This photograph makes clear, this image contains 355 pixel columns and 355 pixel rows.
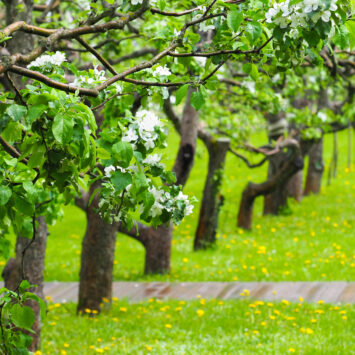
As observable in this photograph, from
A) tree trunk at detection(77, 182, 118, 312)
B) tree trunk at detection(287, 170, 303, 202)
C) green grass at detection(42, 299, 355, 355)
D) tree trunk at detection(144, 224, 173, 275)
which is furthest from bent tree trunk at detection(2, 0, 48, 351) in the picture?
tree trunk at detection(287, 170, 303, 202)

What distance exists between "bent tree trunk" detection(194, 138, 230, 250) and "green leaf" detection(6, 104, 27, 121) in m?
10.3

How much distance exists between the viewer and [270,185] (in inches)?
588

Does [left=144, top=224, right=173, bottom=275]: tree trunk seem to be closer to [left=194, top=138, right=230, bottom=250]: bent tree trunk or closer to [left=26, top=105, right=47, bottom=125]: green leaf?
[left=194, top=138, right=230, bottom=250]: bent tree trunk

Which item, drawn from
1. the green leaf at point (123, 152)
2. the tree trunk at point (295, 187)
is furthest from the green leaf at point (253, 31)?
the tree trunk at point (295, 187)

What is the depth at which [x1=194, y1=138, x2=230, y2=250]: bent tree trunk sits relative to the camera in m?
12.8

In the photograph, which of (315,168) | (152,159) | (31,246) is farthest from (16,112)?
(315,168)

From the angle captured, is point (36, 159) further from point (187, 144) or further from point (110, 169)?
point (187, 144)

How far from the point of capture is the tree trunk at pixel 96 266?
789 centimetres

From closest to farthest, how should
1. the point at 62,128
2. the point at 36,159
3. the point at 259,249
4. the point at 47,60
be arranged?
the point at 62,128 < the point at 36,159 < the point at 47,60 < the point at 259,249

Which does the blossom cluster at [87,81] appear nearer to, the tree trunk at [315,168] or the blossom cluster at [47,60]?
the blossom cluster at [47,60]

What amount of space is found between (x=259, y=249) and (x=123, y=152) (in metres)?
9.94

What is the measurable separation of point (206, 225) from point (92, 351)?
6.94 meters

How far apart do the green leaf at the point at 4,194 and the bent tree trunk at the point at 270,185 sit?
11689 millimetres

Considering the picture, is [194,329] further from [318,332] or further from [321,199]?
[321,199]
